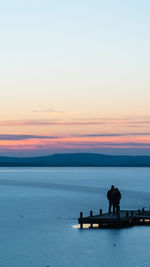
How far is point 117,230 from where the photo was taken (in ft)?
137

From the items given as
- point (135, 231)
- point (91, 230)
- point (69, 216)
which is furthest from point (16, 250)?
point (69, 216)

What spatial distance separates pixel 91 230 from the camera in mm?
42719

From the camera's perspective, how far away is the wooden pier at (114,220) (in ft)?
137

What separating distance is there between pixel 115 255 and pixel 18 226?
1761 cm

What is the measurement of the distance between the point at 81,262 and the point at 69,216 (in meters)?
27.6

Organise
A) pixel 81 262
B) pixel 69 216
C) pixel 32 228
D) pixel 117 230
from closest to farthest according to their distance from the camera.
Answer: pixel 81 262 → pixel 117 230 → pixel 32 228 → pixel 69 216

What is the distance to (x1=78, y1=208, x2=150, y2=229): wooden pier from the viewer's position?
1643 inches

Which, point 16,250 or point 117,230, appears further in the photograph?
point 117,230

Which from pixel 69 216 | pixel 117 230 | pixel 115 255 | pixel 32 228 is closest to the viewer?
pixel 115 255

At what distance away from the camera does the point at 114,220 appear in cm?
4156

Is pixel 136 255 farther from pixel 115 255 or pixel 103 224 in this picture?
pixel 103 224

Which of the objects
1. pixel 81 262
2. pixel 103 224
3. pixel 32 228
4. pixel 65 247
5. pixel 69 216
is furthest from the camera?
pixel 69 216

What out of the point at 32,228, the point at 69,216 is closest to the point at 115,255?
the point at 32,228

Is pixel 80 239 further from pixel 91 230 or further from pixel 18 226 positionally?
pixel 18 226
